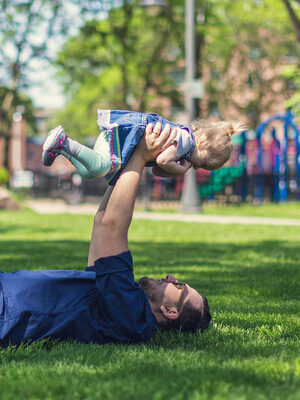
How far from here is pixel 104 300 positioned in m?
3.50

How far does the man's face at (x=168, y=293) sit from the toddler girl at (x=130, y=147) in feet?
2.24

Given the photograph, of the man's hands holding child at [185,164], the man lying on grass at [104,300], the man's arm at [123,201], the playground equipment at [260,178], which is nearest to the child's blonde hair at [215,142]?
the man's hands holding child at [185,164]

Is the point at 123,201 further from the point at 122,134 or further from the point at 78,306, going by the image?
the point at 78,306

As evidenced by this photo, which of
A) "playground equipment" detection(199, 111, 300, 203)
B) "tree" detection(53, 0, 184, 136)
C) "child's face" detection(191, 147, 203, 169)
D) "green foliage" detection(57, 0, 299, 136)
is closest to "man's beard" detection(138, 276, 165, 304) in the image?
"child's face" detection(191, 147, 203, 169)

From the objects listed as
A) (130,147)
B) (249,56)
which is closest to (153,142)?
(130,147)

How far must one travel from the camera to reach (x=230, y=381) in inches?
110

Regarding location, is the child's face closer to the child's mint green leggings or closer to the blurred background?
the child's mint green leggings

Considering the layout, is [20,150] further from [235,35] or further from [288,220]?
[288,220]

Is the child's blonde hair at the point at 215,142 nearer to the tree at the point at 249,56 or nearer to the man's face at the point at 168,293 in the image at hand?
the man's face at the point at 168,293

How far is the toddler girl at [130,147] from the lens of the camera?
380 cm

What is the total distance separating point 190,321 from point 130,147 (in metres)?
1.09

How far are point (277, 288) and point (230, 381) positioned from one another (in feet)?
9.53

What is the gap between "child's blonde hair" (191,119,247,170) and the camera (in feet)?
13.5

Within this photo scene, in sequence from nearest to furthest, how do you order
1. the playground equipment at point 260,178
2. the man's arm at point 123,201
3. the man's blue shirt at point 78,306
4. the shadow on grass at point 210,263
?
the man's blue shirt at point 78,306, the man's arm at point 123,201, the shadow on grass at point 210,263, the playground equipment at point 260,178
